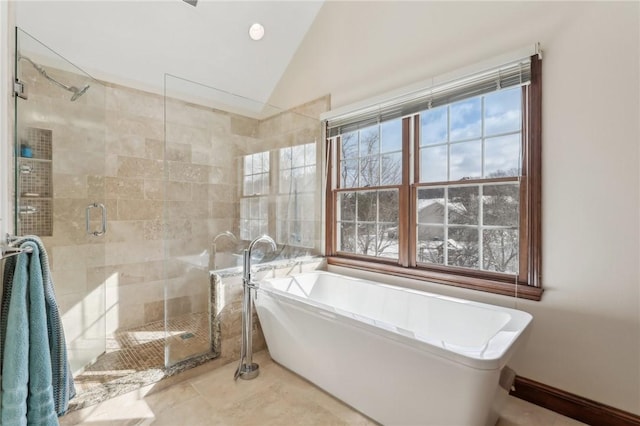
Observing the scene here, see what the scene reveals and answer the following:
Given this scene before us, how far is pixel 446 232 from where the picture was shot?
2.41m

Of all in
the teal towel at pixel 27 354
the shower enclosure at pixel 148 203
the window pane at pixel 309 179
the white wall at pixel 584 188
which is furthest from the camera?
the window pane at pixel 309 179

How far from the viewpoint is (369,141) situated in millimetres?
2945

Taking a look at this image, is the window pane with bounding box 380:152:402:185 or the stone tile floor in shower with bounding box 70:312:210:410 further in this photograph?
the window pane with bounding box 380:152:402:185

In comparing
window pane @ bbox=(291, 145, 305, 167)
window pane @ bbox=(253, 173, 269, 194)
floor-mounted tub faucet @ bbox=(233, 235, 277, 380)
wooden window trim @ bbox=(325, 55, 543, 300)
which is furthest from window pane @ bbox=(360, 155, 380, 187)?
floor-mounted tub faucet @ bbox=(233, 235, 277, 380)

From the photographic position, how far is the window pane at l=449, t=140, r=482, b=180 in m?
2.24

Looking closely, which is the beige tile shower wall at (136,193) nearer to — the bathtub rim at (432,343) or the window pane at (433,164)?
the bathtub rim at (432,343)

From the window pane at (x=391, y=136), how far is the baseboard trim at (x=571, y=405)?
193 centimetres

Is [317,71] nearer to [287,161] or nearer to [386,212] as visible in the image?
[287,161]

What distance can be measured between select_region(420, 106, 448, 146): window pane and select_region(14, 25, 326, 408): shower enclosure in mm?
1132

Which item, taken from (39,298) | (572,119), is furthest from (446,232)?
(39,298)

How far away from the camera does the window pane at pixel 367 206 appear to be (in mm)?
2883

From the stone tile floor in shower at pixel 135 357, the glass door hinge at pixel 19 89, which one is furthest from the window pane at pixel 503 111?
the glass door hinge at pixel 19 89

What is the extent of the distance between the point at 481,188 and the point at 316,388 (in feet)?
5.96

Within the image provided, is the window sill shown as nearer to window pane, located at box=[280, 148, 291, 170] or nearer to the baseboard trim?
the baseboard trim
